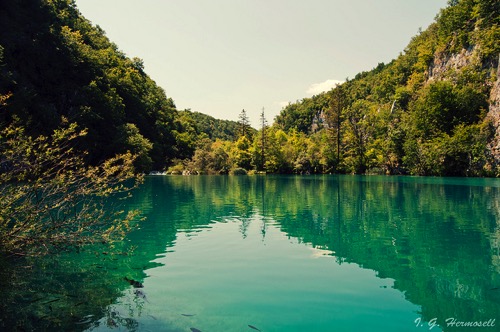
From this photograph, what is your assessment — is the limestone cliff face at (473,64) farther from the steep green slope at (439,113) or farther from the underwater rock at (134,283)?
the underwater rock at (134,283)

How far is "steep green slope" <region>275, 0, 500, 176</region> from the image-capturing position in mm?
68438

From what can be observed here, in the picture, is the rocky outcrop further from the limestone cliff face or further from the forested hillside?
the forested hillside

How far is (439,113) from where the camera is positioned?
74.8 metres

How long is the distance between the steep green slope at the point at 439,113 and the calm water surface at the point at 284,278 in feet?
181

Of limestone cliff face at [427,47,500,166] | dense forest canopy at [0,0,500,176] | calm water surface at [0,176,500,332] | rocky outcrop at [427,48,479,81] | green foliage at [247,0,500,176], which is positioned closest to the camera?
calm water surface at [0,176,500,332]

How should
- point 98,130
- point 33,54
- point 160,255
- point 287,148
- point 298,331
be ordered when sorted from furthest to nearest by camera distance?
point 287,148
point 98,130
point 33,54
point 160,255
point 298,331

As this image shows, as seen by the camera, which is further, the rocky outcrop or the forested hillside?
the rocky outcrop

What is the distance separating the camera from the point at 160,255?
14672 millimetres

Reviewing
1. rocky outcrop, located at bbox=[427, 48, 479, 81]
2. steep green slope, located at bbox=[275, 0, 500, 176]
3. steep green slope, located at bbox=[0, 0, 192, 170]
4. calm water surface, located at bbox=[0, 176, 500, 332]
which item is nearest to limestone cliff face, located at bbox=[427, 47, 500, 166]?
rocky outcrop, located at bbox=[427, 48, 479, 81]

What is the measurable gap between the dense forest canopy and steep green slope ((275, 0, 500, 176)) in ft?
0.79

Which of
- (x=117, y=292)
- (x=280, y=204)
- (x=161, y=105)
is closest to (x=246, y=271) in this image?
(x=117, y=292)

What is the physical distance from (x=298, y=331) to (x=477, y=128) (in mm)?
74016

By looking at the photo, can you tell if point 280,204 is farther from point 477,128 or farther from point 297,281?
point 477,128

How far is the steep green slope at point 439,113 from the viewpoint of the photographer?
225 feet
